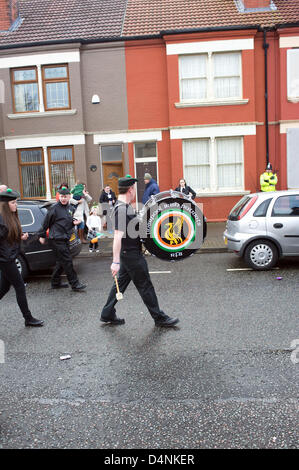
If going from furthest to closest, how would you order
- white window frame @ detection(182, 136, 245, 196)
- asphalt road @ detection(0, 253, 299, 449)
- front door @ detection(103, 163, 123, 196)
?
front door @ detection(103, 163, 123, 196) < white window frame @ detection(182, 136, 245, 196) < asphalt road @ detection(0, 253, 299, 449)

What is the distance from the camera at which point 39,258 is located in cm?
876

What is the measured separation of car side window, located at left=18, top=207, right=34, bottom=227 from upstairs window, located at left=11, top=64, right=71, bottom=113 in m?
8.58

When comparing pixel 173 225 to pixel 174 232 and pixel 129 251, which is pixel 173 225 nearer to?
pixel 174 232

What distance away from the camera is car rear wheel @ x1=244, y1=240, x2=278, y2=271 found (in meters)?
8.84

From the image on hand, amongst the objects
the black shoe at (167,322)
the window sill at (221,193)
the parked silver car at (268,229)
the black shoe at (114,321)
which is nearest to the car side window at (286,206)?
the parked silver car at (268,229)

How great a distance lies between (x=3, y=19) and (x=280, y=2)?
10.9 m

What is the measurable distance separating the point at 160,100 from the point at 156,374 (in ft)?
44.2

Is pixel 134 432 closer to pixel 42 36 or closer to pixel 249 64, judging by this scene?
pixel 249 64

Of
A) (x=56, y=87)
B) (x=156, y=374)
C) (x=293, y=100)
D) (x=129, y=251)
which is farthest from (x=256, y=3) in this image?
(x=156, y=374)

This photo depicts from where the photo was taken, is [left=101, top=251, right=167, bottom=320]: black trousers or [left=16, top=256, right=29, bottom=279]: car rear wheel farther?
[left=16, top=256, right=29, bottom=279]: car rear wheel

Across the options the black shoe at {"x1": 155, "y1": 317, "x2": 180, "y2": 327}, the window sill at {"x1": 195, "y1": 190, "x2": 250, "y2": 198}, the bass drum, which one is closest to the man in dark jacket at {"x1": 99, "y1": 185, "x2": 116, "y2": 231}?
the window sill at {"x1": 195, "y1": 190, "x2": 250, "y2": 198}

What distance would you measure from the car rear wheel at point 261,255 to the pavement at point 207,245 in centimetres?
240

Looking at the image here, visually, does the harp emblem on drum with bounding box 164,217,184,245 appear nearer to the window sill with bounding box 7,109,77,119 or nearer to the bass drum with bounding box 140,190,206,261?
the bass drum with bounding box 140,190,206,261

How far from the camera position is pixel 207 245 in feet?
38.7
